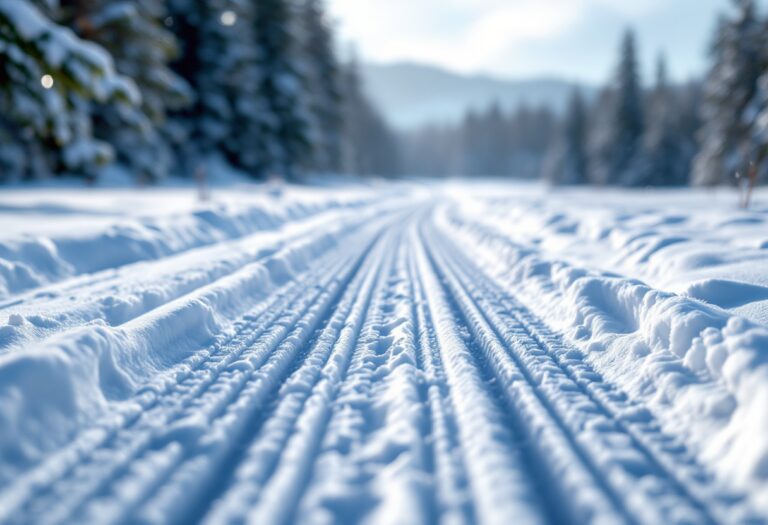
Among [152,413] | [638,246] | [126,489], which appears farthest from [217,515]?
[638,246]

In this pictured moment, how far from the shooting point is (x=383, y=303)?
5434 mm

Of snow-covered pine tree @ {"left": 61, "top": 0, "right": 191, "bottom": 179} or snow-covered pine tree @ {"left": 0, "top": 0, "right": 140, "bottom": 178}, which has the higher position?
snow-covered pine tree @ {"left": 61, "top": 0, "right": 191, "bottom": 179}

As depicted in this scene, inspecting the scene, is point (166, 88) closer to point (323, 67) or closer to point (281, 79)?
point (281, 79)

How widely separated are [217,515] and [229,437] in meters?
0.60

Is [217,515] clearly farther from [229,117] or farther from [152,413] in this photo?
[229,117]

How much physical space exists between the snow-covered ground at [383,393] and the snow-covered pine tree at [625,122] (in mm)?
34223

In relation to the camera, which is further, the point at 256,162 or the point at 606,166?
the point at 606,166

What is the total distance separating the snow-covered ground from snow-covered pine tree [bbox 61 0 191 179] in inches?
456

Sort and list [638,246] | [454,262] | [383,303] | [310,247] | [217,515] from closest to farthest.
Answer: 1. [217,515]
2. [383,303]
3. [638,246]
4. [454,262]
5. [310,247]

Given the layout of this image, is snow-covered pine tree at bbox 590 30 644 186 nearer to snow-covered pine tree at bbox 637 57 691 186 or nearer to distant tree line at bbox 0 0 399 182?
snow-covered pine tree at bbox 637 57 691 186

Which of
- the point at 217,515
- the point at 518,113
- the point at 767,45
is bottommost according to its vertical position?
the point at 217,515

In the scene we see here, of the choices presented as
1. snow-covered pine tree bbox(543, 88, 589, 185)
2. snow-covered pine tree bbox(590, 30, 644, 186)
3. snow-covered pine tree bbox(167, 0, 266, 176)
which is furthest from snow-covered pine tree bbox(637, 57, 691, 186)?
snow-covered pine tree bbox(167, 0, 266, 176)

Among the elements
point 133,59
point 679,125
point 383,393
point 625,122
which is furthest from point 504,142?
point 383,393

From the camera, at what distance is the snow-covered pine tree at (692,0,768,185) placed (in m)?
23.4
